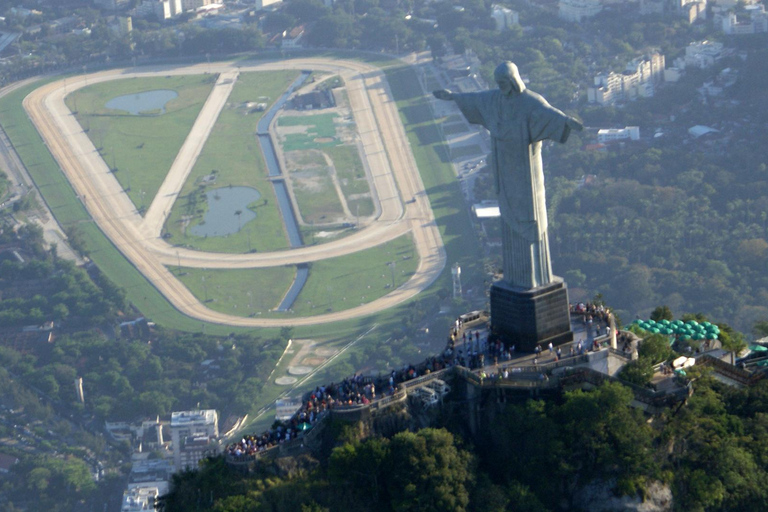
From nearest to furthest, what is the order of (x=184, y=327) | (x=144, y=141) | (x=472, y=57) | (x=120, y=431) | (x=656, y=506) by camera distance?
(x=656, y=506) → (x=120, y=431) → (x=184, y=327) → (x=144, y=141) → (x=472, y=57)

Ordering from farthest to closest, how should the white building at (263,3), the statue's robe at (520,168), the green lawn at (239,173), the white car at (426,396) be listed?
the white building at (263,3)
the green lawn at (239,173)
the statue's robe at (520,168)
the white car at (426,396)

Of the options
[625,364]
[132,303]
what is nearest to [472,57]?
[132,303]

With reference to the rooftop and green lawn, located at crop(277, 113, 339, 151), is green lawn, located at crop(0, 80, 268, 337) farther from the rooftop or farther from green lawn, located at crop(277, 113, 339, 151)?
green lawn, located at crop(277, 113, 339, 151)

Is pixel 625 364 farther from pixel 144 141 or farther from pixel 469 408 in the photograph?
pixel 144 141

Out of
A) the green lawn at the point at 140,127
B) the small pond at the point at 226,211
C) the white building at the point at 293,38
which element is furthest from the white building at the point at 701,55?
the small pond at the point at 226,211

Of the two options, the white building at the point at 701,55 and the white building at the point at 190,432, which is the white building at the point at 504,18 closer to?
the white building at the point at 701,55
